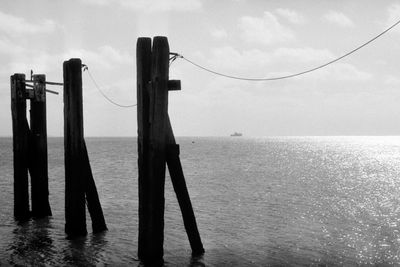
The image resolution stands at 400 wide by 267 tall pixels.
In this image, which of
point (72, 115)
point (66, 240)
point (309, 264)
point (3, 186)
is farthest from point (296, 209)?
point (3, 186)

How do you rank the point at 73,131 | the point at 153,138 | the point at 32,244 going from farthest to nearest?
1. the point at 32,244
2. the point at 73,131
3. the point at 153,138

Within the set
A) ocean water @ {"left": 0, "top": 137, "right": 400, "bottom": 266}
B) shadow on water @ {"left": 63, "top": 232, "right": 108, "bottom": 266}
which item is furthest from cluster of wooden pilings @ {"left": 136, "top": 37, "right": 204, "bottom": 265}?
shadow on water @ {"left": 63, "top": 232, "right": 108, "bottom": 266}

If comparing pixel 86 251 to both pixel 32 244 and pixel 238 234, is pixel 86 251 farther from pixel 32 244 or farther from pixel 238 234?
pixel 238 234

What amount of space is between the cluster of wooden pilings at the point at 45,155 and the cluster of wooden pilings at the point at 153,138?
8.47ft

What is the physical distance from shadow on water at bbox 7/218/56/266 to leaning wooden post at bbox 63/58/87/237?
1.45 meters

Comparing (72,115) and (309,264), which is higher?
(72,115)

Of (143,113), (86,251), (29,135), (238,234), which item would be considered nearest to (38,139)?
(29,135)

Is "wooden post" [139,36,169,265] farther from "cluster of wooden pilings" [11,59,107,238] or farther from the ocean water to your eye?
"cluster of wooden pilings" [11,59,107,238]

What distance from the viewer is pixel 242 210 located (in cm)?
2078

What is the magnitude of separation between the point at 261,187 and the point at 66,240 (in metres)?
21.5

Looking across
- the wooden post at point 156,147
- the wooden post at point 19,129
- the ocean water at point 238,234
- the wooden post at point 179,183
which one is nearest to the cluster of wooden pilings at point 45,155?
the wooden post at point 19,129

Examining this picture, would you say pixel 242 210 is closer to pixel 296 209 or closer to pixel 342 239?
pixel 296 209

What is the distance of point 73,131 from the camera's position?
10.8 metres

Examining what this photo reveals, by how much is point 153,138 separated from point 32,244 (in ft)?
19.3
